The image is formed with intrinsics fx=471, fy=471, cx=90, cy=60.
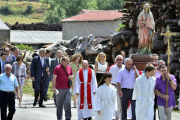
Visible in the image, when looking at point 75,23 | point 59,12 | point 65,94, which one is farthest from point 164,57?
point 59,12

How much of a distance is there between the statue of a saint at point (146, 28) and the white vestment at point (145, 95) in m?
2.91

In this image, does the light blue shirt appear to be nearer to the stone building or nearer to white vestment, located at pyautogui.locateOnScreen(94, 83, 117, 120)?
white vestment, located at pyautogui.locateOnScreen(94, 83, 117, 120)

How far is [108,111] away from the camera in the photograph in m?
10.6

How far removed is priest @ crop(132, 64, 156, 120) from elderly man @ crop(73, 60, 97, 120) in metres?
2.35

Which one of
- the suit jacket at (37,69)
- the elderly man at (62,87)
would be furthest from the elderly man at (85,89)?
the suit jacket at (37,69)

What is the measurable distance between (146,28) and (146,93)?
339 centimetres

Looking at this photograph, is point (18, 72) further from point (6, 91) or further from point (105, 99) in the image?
point (105, 99)

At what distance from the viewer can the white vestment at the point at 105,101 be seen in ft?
34.5

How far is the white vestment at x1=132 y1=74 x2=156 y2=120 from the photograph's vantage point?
1069cm

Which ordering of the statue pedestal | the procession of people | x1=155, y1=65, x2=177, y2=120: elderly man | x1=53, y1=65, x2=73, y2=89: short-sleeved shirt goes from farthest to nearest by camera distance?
the statue pedestal → x1=53, y1=65, x2=73, y2=89: short-sleeved shirt → x1=155, y1=65, x2=177, y2=120: elderly man → the procession of people

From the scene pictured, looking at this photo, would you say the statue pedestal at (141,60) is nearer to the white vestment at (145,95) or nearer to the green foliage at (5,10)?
the white vestment at (145,95)

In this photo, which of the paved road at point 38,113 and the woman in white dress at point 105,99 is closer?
the woman in white dress at point 105,99

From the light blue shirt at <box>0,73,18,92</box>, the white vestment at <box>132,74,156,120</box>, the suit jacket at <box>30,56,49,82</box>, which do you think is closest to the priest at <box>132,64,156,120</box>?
the white vestment at <box>132,74,156,120</box>

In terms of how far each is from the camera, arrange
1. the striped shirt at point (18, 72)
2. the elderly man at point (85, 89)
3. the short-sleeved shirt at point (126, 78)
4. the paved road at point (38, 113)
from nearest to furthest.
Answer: the short-sleeved shirt at point (126, 78)
the elderly man at point (85, 89)
the paved road at point (38, 113)
the striped shirt at point (18, 72)
